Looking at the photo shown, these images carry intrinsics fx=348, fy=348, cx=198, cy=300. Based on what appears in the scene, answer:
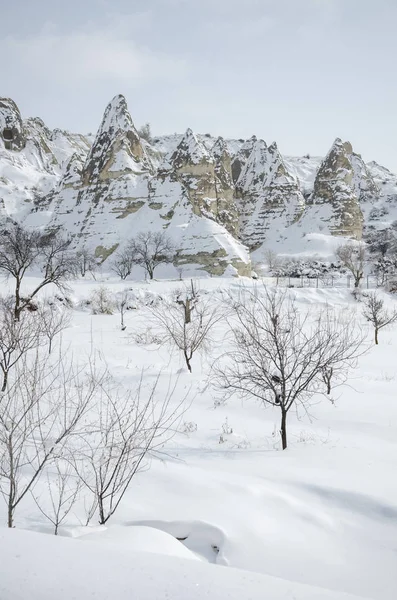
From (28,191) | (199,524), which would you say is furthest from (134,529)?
(28,191)

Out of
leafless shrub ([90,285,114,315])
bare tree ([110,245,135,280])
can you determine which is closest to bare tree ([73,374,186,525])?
leafless shrub ([90,285,114,315])

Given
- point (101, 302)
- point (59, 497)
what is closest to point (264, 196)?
point (101, 302)

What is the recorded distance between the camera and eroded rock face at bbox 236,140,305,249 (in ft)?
250

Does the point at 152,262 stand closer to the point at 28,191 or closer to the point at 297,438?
the point at 297,438

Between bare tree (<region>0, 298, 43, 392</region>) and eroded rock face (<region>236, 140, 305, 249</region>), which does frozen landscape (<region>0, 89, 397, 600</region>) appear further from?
eroded rock face (<region>236, 140, 305, 249</region>)

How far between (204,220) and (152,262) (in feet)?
34.7

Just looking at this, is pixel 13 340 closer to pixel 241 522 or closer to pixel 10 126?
pixel 241 522

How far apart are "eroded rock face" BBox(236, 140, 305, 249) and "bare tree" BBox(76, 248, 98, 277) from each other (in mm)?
35937

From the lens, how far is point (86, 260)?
4953 centimetres

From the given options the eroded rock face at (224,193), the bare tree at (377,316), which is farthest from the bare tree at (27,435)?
the eroded rock face at (224,193)

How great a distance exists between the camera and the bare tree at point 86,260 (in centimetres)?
4672

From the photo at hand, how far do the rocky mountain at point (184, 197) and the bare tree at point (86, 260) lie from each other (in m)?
1.59

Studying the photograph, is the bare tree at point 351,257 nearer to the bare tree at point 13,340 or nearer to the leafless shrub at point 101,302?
the leafless shrub at point 101,302

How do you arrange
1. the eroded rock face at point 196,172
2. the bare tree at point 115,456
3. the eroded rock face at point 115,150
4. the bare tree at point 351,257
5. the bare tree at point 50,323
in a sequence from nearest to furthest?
the bare tree at point 115,456
the bare tree at point 50,323
the bare tree at point 351,257
the eroded rock face at point 115,150
the eroded rock face at point 196,172
